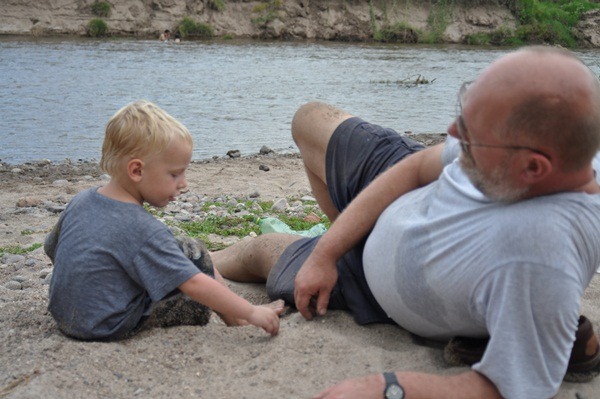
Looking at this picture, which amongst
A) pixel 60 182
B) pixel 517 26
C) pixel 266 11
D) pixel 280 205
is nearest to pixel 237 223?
pixel 280 205

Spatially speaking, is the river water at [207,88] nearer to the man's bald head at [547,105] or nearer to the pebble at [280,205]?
the pebble at [280,205]

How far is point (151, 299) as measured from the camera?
3232mm

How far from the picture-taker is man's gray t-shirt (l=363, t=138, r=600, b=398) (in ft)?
7.48

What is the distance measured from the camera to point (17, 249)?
5.48 metres

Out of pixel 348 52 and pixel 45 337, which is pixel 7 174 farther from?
pixel 348 52

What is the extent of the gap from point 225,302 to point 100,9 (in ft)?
95.7

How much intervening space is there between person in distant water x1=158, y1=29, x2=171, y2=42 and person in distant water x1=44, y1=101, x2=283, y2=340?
86.1 ft

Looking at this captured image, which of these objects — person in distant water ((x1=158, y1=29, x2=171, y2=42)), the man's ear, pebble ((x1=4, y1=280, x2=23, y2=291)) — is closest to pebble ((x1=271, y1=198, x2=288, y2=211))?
pebble ((x1=4, y1=280, x2=23, y2=291))

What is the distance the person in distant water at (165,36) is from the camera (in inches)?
1126

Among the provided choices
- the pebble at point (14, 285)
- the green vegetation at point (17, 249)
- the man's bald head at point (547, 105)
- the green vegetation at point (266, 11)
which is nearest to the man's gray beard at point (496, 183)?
the man's bald head at point (547, 105)

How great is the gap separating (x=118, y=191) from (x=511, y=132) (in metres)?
1.64

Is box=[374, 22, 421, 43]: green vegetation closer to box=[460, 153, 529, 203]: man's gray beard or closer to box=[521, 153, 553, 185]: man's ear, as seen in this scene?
box=[460, 153, 529, 203]: man's gray beard

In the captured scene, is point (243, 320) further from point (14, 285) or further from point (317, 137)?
point (14, 285)

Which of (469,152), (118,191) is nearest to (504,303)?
(469,152)
